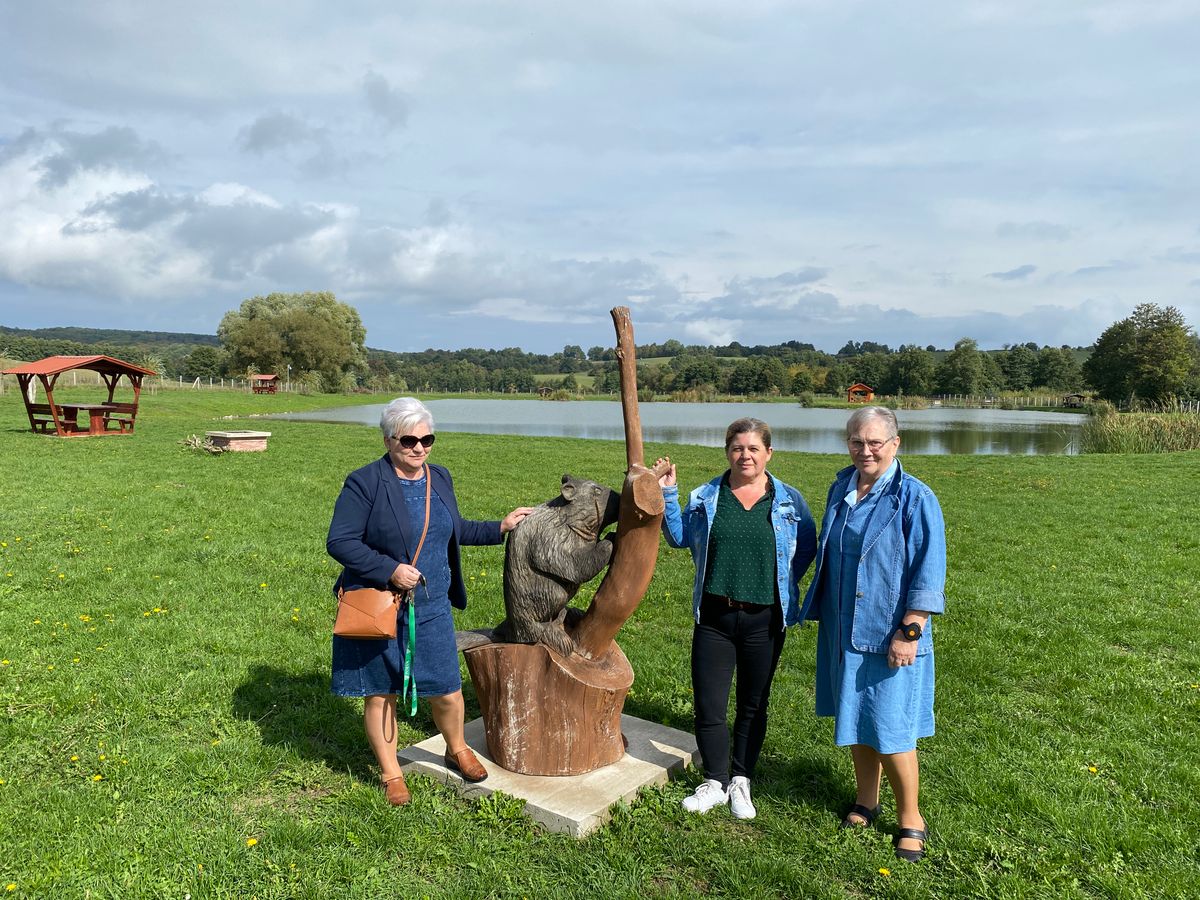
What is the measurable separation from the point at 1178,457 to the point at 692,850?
68.5 ft

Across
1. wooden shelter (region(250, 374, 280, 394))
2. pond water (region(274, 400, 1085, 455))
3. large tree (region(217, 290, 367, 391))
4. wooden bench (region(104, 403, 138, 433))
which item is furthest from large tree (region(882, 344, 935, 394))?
wooden bench (region(104, 403, 138, 433))

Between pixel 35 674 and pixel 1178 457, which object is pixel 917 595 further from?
pixel 1178 457

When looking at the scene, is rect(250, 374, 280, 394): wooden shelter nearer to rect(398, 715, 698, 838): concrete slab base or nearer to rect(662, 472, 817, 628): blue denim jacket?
rect(398, 715, 698, 838): concrete slab base

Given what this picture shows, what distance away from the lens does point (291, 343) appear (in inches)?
2397

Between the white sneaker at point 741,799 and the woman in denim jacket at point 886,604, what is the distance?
2.21 feet

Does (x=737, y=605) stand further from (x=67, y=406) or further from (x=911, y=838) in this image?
(x=67, y=406)

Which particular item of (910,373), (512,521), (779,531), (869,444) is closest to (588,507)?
(512,521)

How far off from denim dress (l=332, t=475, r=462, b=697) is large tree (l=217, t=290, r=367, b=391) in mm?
61665

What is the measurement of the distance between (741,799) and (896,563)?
58.4 inches

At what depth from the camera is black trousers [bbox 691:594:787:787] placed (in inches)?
144

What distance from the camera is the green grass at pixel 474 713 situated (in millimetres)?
3289

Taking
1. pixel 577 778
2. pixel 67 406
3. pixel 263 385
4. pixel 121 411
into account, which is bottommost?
pixel 577 778

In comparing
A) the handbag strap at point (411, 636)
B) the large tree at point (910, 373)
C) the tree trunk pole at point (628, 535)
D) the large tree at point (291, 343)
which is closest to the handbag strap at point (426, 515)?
the handbag strap at point (411, 636)

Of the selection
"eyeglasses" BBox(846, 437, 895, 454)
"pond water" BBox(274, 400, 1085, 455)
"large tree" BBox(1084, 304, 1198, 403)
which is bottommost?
"pond water" BBox(274, 400, 1085, 455)
